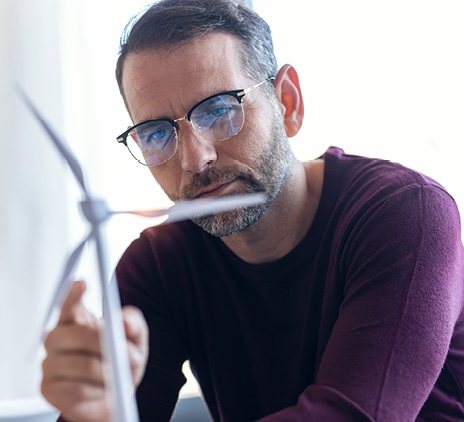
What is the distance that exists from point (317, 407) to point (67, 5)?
4.88 feet

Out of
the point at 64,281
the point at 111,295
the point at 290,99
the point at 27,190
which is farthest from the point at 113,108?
the point at 111,295

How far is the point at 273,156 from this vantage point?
46.4 inches

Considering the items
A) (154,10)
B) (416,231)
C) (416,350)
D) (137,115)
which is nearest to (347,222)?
(416,231)

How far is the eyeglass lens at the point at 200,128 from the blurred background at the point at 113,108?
0.67 m

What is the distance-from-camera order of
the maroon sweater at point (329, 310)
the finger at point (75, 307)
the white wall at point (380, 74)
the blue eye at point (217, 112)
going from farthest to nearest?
the white wall at point (380, 74)
the blue eye at point (217, 112)
the maroon sweater at point (329, 310)
the finger at point (75, 307)

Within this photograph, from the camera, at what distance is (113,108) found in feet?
6.12

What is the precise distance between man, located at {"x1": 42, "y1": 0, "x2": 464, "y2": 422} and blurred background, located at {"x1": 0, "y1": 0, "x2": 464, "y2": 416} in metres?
0.57

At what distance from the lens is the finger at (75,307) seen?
70 centimetres

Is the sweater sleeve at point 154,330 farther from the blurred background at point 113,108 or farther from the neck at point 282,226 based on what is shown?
the blurred background at point 113,108

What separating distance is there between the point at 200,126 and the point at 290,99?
0.30 m

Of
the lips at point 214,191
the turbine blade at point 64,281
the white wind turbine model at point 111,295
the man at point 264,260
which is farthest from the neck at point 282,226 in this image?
the turbine blade at point 64,281

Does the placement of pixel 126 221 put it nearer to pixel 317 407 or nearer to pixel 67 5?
pixel 67 5

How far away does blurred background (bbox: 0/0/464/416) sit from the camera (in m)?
1.73

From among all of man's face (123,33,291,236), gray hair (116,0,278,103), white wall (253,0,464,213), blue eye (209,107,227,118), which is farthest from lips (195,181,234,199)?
white wall (253,0,464,213)
